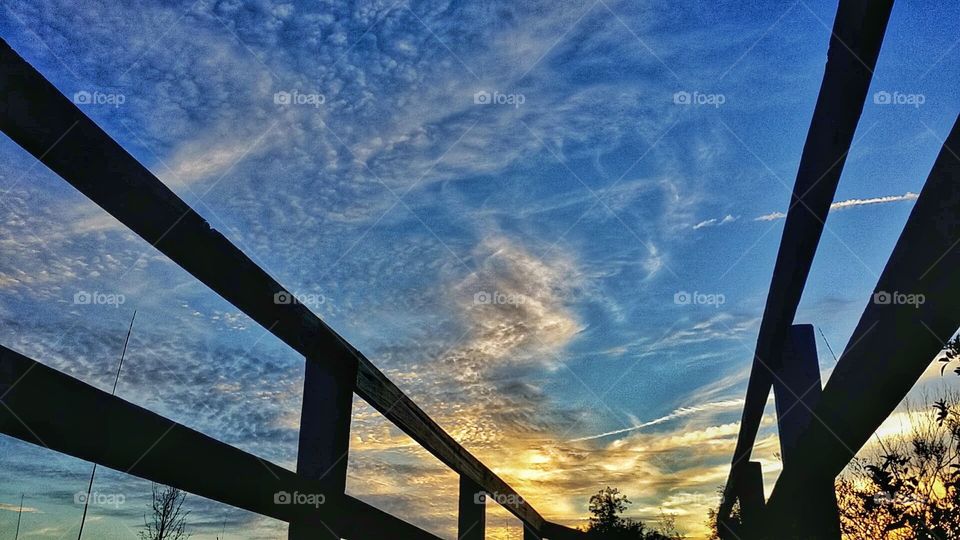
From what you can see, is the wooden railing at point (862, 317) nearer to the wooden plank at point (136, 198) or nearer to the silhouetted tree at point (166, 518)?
the wooden plank at point (136, 198)

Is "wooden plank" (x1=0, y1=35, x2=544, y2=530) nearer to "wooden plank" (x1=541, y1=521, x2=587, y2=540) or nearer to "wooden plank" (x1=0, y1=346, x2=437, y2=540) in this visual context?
"wooden plank" (x1=0, y1=346, x2=437, y2=540)

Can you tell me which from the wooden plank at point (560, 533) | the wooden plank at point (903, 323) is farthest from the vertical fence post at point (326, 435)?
the wooden plank at point (560, 533)

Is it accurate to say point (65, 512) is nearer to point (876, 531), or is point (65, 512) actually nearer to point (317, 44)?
point (317, 44)

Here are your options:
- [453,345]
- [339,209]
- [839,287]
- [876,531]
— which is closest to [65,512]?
[339,209]

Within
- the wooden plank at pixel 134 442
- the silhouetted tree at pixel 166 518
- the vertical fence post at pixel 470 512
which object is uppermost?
the silhouetted tree at pixel 166 518

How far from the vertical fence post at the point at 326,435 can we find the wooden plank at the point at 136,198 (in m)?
0.08

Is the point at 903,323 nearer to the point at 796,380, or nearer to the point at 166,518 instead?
the point at 796,380

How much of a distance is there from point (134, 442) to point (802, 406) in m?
3.08

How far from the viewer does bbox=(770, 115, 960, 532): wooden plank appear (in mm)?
1233

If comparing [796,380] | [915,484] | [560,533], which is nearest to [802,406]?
[796,380]

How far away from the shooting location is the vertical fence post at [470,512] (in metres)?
4.14

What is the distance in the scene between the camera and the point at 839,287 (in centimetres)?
467

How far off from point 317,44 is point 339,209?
2.01 meters

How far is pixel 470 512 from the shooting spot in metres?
4.24
